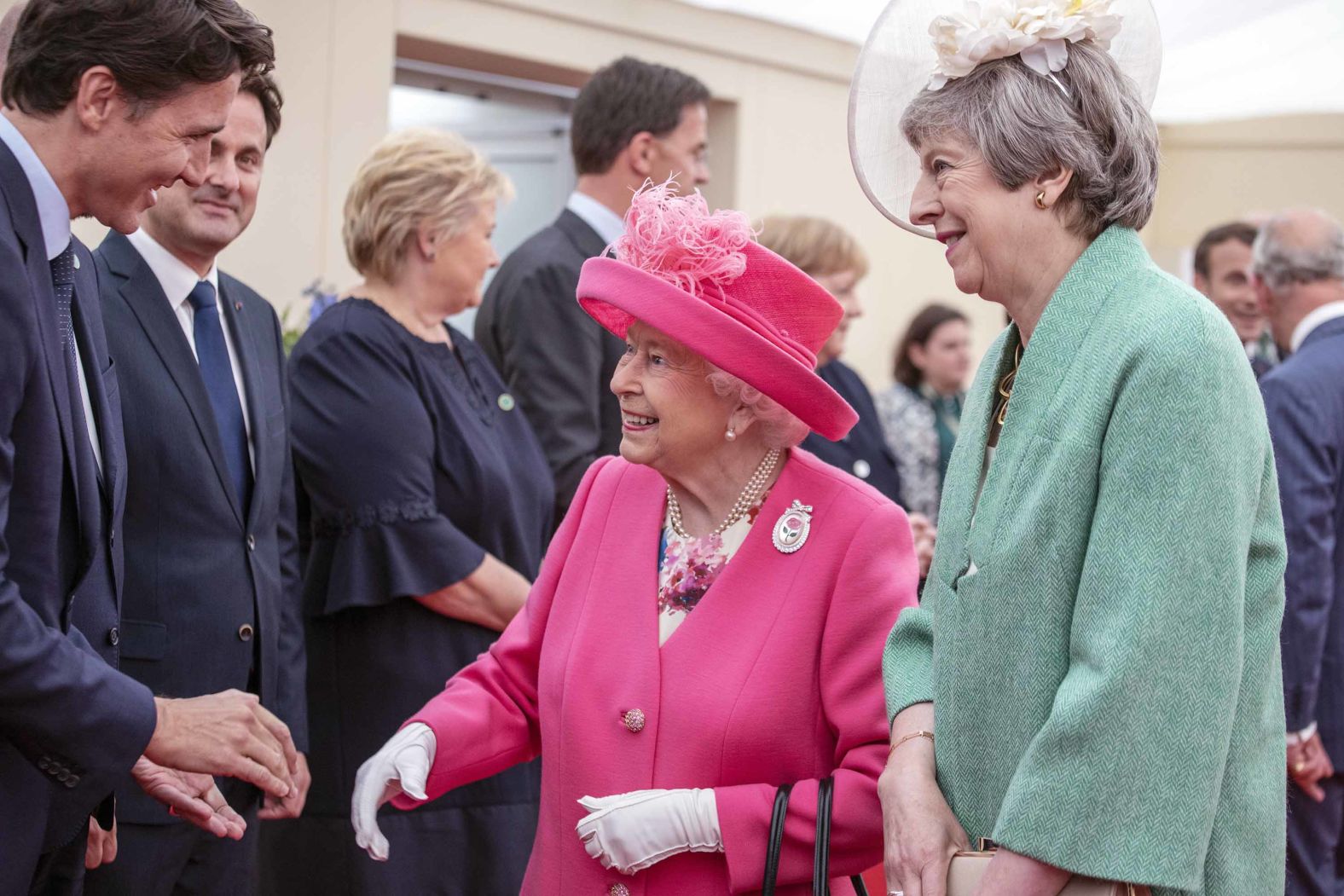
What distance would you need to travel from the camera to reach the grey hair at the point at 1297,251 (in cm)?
467

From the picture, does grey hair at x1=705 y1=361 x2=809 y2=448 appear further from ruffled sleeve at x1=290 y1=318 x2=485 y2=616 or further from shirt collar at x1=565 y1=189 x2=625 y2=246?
shirt collar at x1=565 y1=189 x2=625 y2=246

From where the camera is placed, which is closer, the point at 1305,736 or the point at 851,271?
the point at 1305,736

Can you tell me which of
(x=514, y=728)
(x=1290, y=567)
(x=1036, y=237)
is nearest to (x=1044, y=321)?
(x=1036, y=237)

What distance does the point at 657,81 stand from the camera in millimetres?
4645

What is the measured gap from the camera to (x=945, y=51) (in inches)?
81.7

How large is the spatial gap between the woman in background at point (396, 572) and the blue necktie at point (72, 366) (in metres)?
1.14

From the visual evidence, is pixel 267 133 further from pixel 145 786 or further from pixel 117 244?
pixel 145 786

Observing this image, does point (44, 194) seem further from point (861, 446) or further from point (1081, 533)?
point (861, 446)

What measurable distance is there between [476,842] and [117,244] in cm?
161

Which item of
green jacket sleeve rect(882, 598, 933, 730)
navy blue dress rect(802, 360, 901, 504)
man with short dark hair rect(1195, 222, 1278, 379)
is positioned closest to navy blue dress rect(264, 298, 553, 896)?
green jacket sleeve rect(882, 598, 933, 730)

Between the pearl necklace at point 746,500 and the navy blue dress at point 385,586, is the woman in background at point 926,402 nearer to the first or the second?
the navy blue dress at point 385,586

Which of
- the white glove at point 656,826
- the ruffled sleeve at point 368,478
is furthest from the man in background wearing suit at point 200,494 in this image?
the white glove at point 656,826

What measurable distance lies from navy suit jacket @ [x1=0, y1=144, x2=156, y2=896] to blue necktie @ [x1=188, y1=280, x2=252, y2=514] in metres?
0.80

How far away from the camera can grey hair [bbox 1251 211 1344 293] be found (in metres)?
4.67
